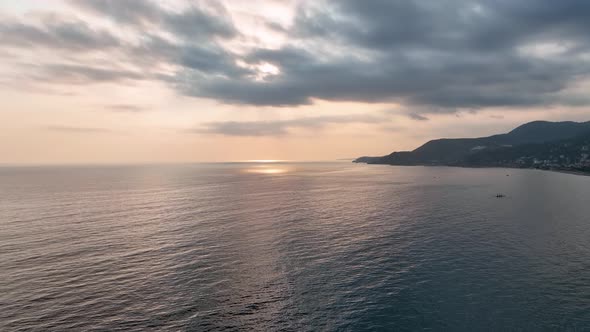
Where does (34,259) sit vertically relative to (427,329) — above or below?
above

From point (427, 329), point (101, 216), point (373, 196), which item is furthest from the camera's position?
point (373, 196)

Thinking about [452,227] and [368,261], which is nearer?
[368,261]

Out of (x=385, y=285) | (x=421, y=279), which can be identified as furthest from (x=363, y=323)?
(x=421, y=279)

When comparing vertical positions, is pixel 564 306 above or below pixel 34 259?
below

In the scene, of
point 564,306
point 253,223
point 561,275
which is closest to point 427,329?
point 564,306

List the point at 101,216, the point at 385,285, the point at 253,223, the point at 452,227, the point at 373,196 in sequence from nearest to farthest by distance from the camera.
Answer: the point at 385,285 → the point at 452,227 → the point at 253,223 → the point at 101,216 → the point at 373,196

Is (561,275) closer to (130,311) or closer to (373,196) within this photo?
(130,311)

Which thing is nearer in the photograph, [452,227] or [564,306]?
[564,306]

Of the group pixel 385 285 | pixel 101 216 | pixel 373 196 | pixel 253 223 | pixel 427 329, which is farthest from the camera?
pixel 373 196

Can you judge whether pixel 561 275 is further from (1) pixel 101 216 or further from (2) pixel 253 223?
(1) pixel 101 216
